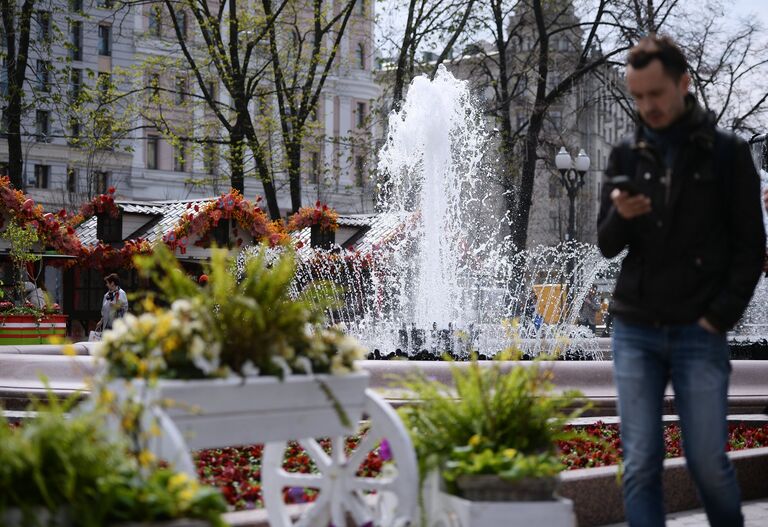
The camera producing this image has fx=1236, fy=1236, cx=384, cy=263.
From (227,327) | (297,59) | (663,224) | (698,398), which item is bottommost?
(698,398)

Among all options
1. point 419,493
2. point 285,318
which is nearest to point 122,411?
point 285,318

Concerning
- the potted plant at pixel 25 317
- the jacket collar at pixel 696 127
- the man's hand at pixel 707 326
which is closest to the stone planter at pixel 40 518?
the man's hand at pixel 707 326

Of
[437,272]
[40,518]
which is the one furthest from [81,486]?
[437,272]

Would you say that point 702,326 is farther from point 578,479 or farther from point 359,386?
point 578,479

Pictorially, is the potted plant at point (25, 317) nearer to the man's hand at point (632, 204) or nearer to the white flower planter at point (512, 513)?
the white flower planter at point (512, 513)

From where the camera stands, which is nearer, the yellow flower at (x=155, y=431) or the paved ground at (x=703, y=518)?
the yellow flower at (x=155, y=431)

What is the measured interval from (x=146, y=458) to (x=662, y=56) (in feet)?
6.78

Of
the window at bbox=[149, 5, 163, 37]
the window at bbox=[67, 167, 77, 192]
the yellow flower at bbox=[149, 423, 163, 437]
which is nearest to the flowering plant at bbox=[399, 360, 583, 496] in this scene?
the yellow flower at bbox=[149, 423, 163, 437]

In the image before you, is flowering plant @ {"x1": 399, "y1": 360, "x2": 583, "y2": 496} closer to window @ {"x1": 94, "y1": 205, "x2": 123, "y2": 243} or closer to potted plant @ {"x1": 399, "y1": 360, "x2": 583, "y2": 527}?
potted plant @ {"x1": 399, "y1": 360, "x2": 583, "y2": 527}

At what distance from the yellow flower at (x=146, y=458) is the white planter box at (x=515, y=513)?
1.13 meters

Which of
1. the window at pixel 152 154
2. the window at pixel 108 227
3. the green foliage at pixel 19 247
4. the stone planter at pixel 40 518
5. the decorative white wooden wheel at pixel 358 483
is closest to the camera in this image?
the stone planter at pixel 40 518

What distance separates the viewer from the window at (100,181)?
4453 cm

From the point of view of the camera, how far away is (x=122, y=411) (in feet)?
10.2

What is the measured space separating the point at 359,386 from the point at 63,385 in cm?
510
